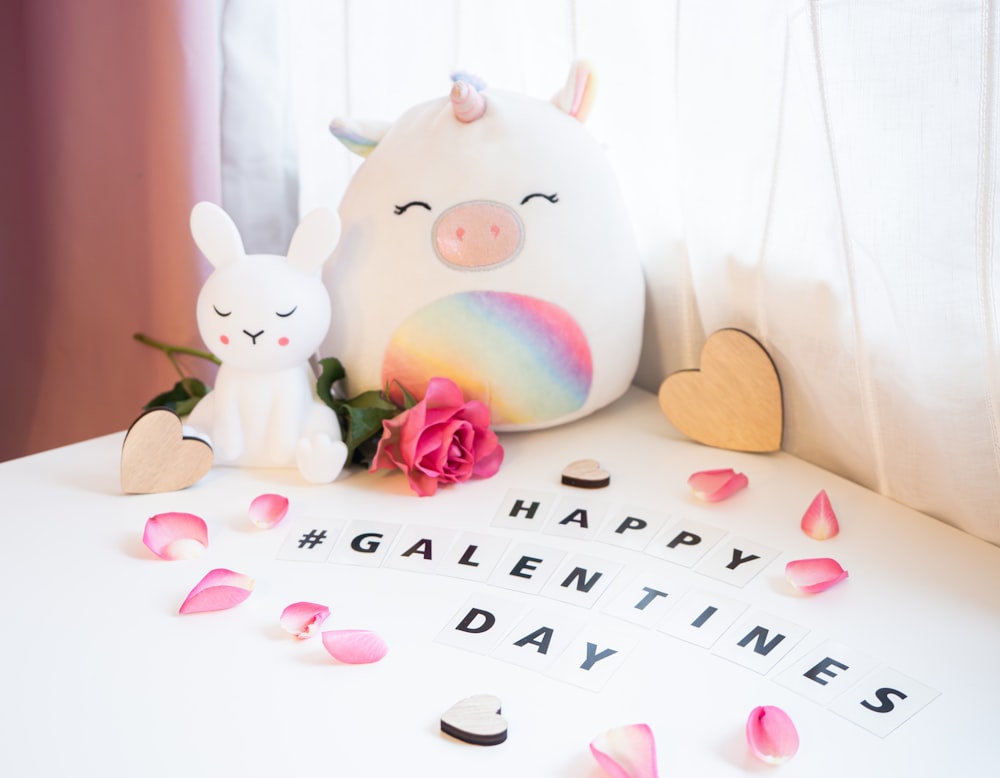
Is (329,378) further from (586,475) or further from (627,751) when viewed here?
(627,751)

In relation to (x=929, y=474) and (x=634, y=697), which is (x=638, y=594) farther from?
(x=929, y=474)

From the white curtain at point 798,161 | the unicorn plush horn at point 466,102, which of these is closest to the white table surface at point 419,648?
the white curtain at point 798,161

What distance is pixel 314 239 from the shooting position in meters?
0.93

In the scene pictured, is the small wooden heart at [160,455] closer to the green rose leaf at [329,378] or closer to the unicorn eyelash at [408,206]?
the green rose leaf at [329,378]

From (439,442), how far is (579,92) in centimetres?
41

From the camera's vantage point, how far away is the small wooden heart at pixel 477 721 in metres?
0.57

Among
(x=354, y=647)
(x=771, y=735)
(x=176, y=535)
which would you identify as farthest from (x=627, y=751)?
(x=176, y=535)

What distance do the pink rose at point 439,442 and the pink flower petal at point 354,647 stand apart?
254mm

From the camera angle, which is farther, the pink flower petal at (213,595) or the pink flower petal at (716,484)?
the pink flower petal at (716,484)

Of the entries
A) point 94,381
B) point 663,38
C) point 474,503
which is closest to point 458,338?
point 474,503

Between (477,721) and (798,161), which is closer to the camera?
(477,721)

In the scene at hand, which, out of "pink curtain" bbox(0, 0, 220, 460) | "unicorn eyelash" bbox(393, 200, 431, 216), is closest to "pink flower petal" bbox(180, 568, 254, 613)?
"unicorn eyelash" bbox(393, 200, 431, 216)

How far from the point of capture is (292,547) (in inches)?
32.3

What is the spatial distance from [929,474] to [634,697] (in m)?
0.38
